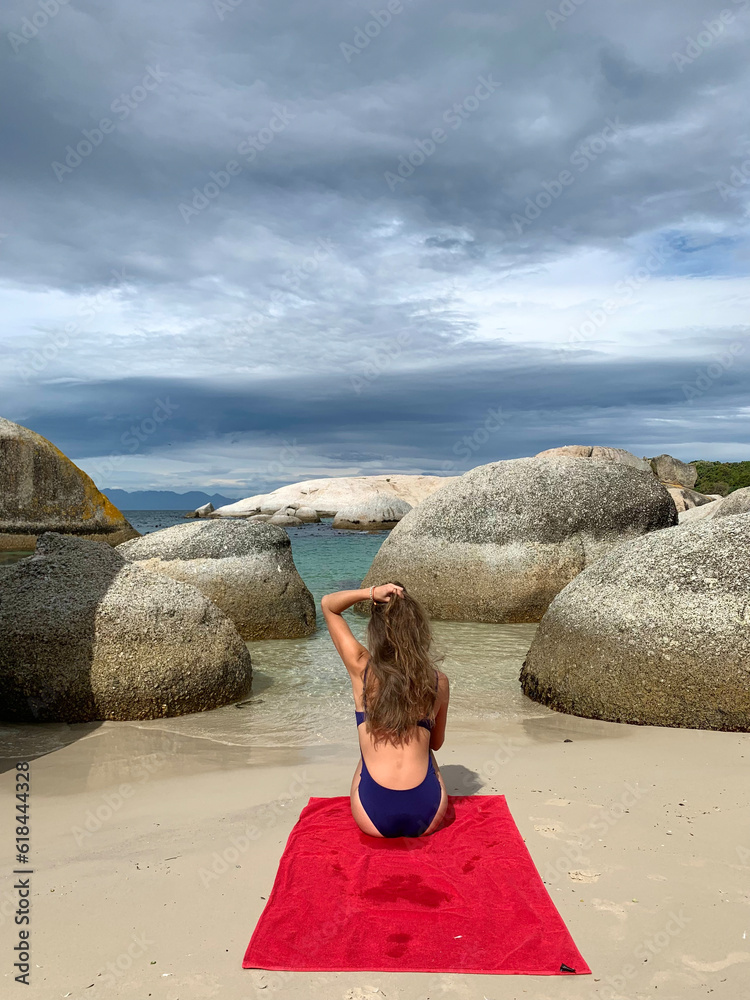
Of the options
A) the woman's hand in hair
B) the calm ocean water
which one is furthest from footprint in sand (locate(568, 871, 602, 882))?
the calm ocean water

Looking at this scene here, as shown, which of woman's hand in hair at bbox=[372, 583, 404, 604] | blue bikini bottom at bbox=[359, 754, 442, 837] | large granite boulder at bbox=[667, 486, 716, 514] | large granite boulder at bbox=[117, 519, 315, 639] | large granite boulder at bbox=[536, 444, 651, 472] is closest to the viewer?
blue bikini bottom at bbox=[359, 754, 442, 837]

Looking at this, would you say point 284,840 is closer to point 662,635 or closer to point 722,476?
point 662,635

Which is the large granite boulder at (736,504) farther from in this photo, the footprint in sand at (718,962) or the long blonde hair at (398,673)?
the footprint in sand at (718,962)

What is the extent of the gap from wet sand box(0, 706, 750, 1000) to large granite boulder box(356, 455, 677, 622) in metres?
5.30

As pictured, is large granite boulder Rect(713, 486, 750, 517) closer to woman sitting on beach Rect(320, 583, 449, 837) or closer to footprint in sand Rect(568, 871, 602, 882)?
woman sitting on beach Rect(320, 583, 449, 837)

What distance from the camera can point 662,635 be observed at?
6.18 metres

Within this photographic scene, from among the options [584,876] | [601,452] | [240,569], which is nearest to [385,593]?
[584,876]

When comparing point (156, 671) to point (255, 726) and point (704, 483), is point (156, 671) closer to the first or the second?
point (255, 726)

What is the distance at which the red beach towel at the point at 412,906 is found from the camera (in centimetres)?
307

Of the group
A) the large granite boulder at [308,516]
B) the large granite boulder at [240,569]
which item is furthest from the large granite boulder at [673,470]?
the large granite boulder at [240,569]

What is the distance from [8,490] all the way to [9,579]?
33.2 feet

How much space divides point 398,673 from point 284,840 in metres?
1.07

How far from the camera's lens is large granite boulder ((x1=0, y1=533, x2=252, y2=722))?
21.8ft

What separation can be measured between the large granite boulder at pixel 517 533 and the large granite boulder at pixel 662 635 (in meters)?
4.66
